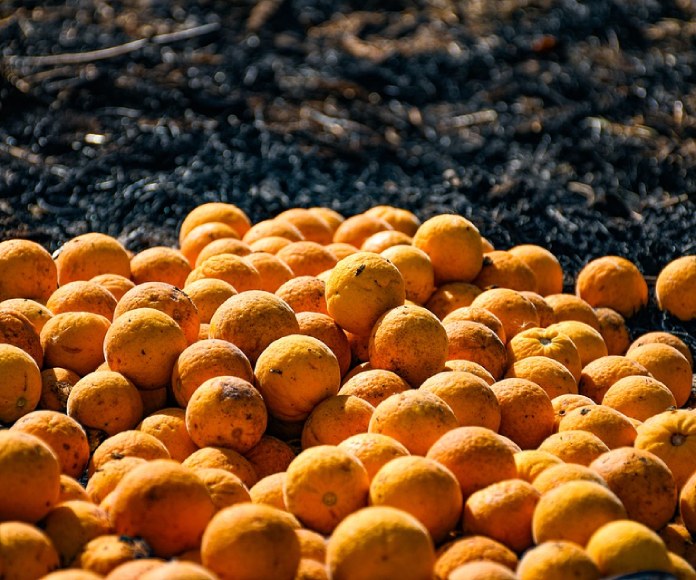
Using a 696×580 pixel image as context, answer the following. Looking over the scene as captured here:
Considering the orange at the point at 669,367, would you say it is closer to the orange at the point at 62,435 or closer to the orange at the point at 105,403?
the orange at the point at 105,403

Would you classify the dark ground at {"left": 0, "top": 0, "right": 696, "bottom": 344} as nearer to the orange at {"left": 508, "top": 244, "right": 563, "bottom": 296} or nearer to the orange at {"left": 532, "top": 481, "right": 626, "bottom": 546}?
the orange at {"left": 508, "top": 244, "right": 563, "bottom": 296}

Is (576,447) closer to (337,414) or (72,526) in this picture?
(337,414)

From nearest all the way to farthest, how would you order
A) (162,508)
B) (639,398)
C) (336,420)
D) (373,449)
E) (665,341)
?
(162,508) → (373,449) → (336,420) → (639,398) → (665,341)

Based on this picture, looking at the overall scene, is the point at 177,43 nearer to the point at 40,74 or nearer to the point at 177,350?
the point at 40,74

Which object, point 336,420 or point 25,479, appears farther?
point 336,420

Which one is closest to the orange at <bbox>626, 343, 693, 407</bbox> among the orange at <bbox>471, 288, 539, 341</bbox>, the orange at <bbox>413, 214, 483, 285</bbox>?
the orange at <bbox>471, 288, 539, 341</bbox>

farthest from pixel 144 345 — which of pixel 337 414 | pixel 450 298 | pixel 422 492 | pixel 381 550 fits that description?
pixel 450 298

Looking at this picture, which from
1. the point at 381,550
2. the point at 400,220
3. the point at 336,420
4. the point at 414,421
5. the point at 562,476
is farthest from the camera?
the point at 400,220
